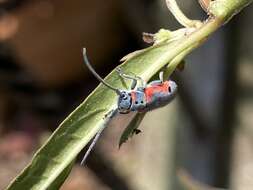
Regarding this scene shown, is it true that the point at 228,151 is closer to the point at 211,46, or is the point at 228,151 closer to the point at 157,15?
the point at 211,46

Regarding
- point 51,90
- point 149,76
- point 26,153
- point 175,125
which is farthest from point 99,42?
point 149,76

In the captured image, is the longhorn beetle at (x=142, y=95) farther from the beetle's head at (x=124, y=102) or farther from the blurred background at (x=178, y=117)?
the blurred background at (x=178, y=117)

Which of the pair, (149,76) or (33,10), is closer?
(149,76)

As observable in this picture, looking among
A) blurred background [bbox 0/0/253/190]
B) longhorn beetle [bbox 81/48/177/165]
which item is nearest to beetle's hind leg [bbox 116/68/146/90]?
longhorn beetle [bbox 81/48/177/165]

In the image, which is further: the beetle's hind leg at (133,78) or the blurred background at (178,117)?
the blurred background at (178,117)

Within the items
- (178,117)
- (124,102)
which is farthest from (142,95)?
(178,117)

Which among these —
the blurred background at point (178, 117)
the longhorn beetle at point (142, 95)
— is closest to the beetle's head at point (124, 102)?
the longhorn beetle at point (142, 95)

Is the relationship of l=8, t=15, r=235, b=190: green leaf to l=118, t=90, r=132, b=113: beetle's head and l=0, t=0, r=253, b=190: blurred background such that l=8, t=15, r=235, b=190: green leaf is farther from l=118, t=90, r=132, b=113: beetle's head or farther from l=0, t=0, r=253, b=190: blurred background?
l=0, t=0, r=253, b=190: blurred background
